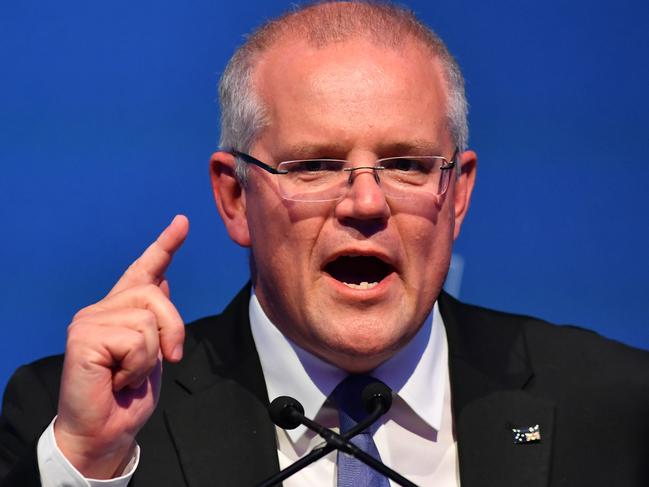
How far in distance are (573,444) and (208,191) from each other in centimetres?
99

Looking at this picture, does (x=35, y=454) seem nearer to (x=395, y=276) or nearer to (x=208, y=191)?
(x=395, y=276)

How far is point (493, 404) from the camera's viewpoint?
209 cm

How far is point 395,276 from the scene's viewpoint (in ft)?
6.28

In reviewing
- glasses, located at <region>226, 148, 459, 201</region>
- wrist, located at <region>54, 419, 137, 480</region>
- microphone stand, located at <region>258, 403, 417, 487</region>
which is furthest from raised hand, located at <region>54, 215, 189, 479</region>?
glasses, located at <region>226, 148, 459, 201</region>

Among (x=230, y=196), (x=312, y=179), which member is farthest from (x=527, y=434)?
(x=230, y=196)

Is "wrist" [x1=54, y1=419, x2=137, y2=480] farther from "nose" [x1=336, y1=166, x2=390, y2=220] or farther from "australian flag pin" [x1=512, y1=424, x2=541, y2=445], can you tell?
"australian flag pin" [x1=512, y1=424, x2=541, y2=445]

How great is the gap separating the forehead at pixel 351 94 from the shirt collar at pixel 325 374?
413 mm

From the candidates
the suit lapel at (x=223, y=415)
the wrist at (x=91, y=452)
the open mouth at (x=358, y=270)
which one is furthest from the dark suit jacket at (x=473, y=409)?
the open mouth at (x=358, y=270)

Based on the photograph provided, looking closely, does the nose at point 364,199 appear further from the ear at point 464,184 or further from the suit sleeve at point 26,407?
the suit sleeve at point 26,407

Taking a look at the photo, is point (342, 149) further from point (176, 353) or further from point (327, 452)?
point (327, 452)

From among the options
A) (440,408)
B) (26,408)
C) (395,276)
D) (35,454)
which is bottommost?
(35,454)

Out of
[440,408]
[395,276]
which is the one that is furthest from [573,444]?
[395,276]

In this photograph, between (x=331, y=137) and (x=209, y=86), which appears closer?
(x=331, y=137)

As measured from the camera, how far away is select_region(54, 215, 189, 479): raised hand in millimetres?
1609
